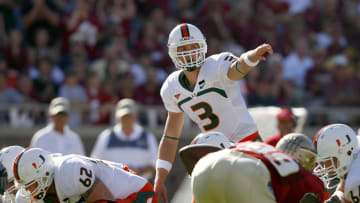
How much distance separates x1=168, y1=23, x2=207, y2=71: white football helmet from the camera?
19.2ft

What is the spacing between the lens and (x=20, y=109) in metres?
10.5

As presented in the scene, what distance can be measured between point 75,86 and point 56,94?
32cm

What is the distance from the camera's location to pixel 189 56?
586 cm

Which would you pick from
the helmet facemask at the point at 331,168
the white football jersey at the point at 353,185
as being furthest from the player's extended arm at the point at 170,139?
the white football jersey at the point at 353,185

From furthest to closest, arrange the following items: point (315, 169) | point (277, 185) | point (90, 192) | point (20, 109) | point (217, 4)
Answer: point (217, 4), point (20, 109), point (315, 169), point (90, 192), point (277, 185)

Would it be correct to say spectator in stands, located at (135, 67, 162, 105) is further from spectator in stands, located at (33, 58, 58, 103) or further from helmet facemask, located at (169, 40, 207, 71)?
helmet facemask, located at (169, 40, 207, 71)

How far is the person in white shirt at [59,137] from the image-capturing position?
9.17m

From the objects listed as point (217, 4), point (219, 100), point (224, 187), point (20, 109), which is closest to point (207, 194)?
point (224, 187)

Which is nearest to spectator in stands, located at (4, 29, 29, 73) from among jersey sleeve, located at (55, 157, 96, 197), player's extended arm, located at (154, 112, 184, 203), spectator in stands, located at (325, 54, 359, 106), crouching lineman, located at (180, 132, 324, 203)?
spectator in stands, located at (325, 54, 359, 106)

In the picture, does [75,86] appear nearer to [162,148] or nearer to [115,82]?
[115,82]

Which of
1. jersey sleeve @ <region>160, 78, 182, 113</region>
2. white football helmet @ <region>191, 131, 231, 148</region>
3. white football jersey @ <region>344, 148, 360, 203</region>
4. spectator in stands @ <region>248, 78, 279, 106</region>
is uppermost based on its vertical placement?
jersey sleeve @ <region>160, 78, 182, 113</region>

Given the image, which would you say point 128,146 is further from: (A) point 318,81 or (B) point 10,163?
(B) point 10,163

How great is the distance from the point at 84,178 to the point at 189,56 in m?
1.47

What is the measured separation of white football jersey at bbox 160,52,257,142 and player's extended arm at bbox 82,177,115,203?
4.16 ft
